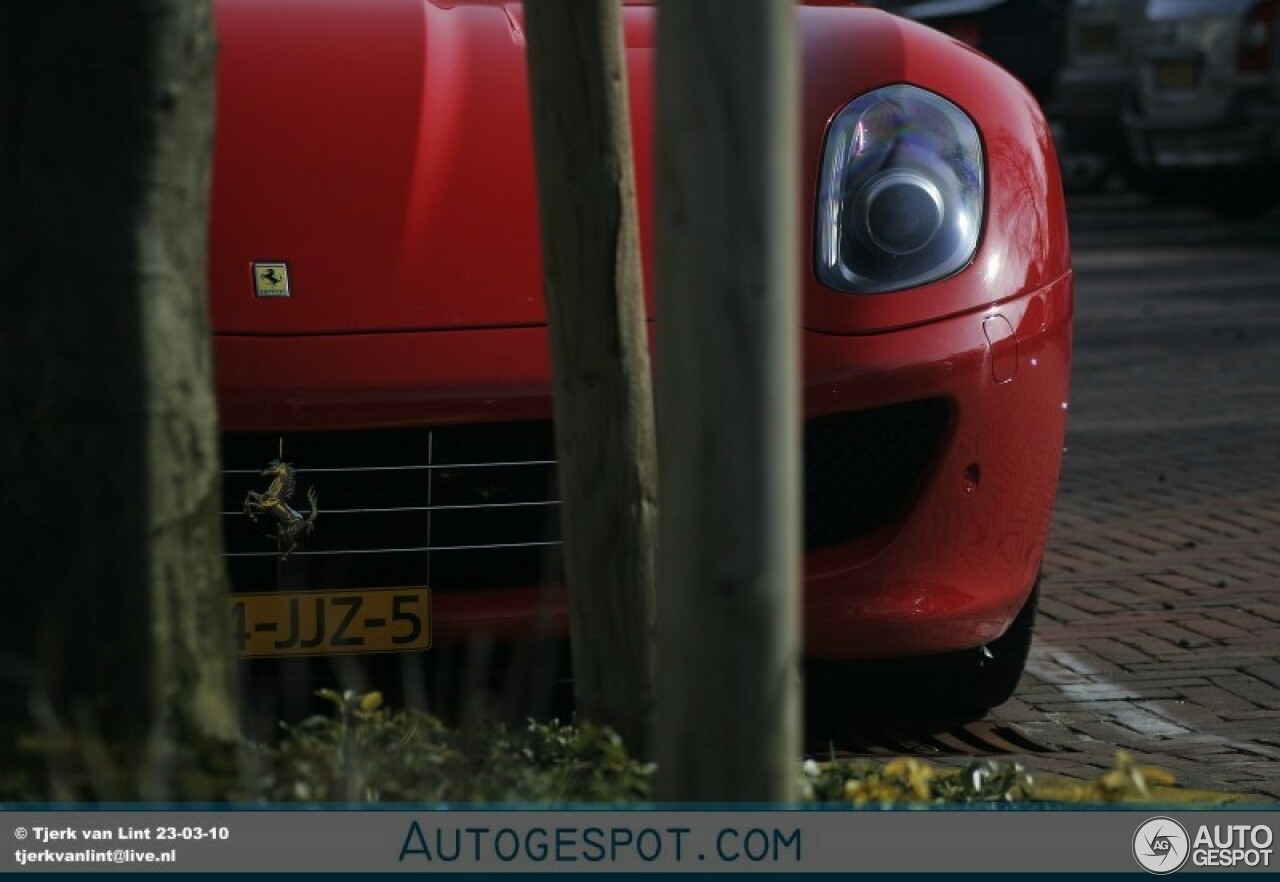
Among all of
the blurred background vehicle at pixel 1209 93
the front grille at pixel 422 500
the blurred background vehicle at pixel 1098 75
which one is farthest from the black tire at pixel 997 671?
the blurred background vehicle at pixel 1098 75

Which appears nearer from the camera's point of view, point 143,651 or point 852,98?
point 143,651

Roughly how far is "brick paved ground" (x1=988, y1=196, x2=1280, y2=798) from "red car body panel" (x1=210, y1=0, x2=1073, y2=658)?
430mm

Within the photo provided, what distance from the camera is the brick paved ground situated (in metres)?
3.84

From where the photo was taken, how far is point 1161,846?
7.74 ft

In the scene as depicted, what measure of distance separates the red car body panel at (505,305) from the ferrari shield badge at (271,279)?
0.01 meters

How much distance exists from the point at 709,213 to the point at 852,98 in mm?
1540

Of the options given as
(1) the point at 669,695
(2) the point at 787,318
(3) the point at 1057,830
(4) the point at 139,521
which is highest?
(2) the point at 787,318

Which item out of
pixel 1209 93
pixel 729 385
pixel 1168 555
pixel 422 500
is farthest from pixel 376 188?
pixel 1209 93

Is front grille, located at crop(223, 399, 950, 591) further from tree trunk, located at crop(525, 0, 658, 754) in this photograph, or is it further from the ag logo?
the ag logo

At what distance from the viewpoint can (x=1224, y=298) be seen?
432 inches

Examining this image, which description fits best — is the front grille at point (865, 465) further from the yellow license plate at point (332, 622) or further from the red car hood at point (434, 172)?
the yellow license plate at point (332, 622)

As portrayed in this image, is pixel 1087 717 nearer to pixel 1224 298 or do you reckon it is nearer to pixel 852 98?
pixel 852 98

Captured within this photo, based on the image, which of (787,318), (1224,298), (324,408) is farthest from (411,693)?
(1224,298)

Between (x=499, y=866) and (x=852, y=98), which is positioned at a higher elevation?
(x=852, y=98)
